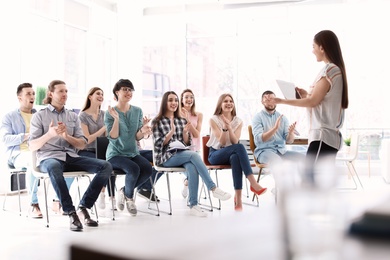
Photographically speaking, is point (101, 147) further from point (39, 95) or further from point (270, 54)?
point (270, 54)

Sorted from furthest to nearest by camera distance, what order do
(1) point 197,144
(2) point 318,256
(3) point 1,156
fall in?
1. (3) point 1,156
2. (1) point 197,144
3. (2) point 318,256

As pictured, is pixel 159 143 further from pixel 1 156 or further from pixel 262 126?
pixel 1 156

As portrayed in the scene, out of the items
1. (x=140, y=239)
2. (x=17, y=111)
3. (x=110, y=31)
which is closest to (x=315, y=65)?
(x=110, y=31)

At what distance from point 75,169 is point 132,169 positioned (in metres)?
0.54

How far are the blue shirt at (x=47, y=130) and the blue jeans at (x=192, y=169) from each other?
92 centimetres

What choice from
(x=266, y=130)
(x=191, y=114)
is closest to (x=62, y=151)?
(x=191, y=114)

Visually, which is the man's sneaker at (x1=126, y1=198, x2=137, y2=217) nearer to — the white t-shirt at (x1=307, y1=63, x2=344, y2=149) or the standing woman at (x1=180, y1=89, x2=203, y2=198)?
the standing woman at (x1=180, y1=89, x2=203, y2=198)

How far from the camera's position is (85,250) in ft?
2.45

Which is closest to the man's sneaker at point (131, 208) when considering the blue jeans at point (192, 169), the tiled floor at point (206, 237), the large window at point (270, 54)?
the blue jeans at point (192, 169)

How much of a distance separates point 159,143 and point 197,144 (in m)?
0.97

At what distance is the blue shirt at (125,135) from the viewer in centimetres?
475

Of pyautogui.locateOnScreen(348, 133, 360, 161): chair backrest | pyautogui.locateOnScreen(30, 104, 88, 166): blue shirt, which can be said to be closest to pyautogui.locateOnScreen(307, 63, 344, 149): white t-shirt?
pyautogui.locateOnScreen(30, 104, 88, 166): blue shirt

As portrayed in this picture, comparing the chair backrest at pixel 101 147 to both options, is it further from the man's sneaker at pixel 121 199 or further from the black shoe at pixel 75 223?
the black shoe at pixel 75 223

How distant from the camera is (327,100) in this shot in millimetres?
2957
